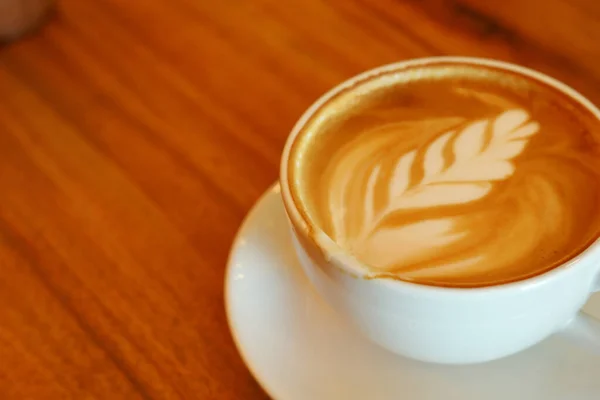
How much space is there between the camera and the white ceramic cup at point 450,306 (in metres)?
0.44

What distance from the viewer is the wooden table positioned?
56 centimetres

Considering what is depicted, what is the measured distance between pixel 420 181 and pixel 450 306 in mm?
126

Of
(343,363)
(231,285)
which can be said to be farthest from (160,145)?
(343,363)

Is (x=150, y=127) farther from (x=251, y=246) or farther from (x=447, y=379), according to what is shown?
(x=447, y=379)

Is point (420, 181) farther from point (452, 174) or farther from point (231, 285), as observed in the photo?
point (231, 285)

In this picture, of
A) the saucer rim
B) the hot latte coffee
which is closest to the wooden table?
the saucer rim

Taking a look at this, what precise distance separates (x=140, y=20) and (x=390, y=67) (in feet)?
1.46

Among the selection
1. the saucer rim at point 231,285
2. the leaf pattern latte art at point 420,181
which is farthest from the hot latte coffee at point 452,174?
the saucer rim at point 231,285

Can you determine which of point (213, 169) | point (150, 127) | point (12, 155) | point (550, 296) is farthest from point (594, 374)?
point (12, 155)

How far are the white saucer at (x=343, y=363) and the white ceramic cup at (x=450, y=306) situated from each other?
0.02 meters

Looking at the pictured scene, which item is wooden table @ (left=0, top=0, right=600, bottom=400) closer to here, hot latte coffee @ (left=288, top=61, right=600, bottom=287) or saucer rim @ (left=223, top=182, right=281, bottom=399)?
saucer rim @ (left=223, top=182, right=281, bottom=399)

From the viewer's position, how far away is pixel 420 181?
531 millimetres

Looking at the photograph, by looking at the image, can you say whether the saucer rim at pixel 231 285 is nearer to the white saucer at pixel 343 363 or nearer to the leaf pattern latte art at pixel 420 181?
the white saucer at pixel 343 363

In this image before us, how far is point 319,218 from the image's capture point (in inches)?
20.1
